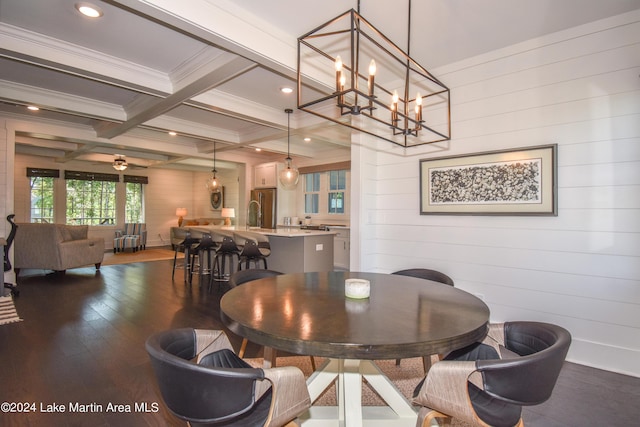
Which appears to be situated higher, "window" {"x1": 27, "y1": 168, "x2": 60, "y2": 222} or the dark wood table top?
"window" {"x1": 27, "y1": 168, "x2": 60, "y2": 222}

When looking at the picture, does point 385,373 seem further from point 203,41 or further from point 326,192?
point 326,192

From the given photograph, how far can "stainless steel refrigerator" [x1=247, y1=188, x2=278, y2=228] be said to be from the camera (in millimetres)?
7984

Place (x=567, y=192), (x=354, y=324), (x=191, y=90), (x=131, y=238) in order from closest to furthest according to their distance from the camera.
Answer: (x=354, y=324)
(x=567, y=192)
(x=191, y=90)
(x=131, y=238)

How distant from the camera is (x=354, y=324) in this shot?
1.29 m

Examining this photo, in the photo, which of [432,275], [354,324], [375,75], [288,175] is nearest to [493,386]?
[354,324]

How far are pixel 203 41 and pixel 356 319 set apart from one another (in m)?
2.68

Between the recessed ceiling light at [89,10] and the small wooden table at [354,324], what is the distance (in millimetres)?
2359

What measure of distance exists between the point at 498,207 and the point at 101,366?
3.61 metres

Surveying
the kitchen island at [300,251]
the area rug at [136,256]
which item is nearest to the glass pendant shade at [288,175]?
the kitchen island at [300,251]

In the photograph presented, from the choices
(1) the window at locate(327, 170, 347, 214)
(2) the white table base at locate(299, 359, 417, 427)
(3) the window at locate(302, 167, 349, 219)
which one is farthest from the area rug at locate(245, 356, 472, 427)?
(1) the window at locate(327, 170, 347, 214)

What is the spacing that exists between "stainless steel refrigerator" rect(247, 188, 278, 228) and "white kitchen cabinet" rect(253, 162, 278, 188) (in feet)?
0.48

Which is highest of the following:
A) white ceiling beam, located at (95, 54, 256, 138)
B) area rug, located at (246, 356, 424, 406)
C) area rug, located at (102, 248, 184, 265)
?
white ceiling beam, located at (95, 54, 256, 138)

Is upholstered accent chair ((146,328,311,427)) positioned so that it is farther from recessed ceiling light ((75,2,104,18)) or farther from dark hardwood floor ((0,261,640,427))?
recessed ceiling light ((75,2,104,18))

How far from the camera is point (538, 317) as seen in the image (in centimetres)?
279
